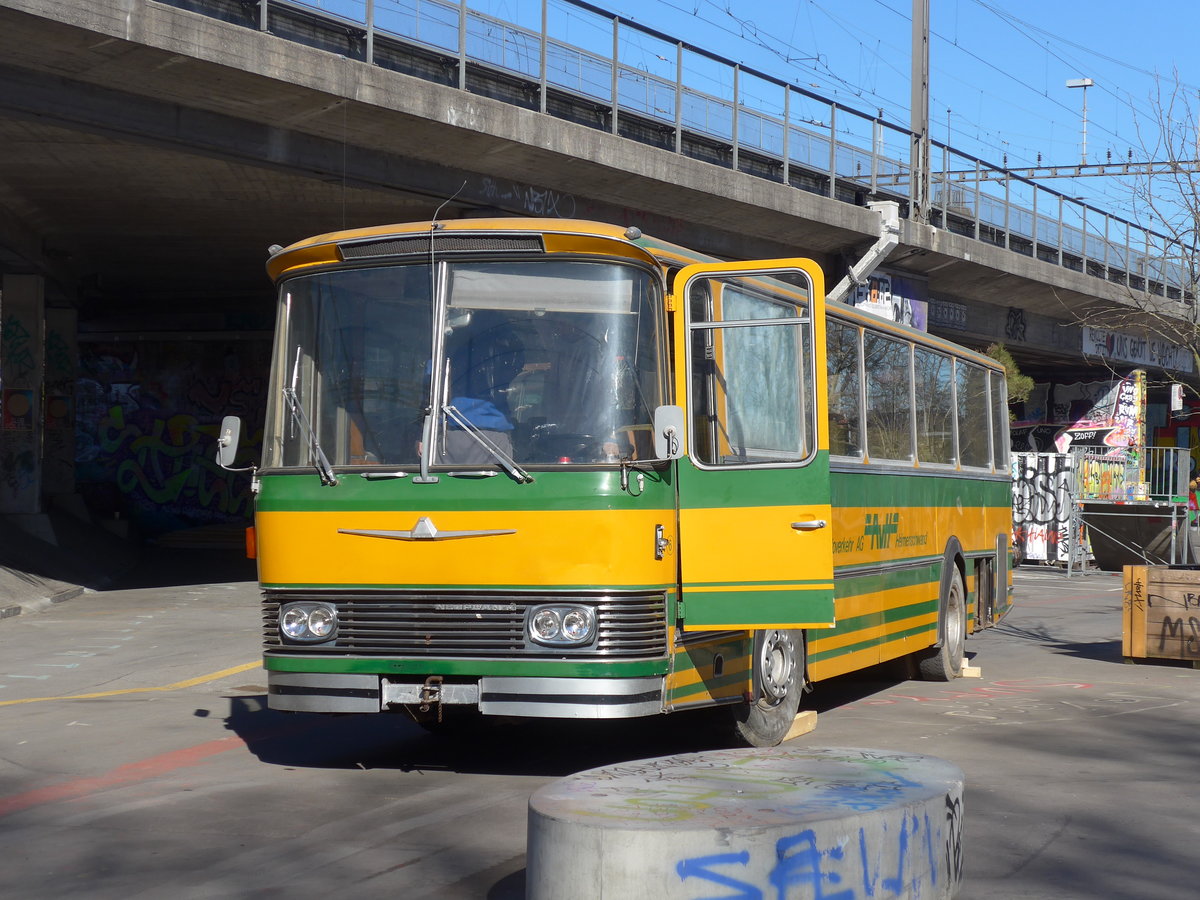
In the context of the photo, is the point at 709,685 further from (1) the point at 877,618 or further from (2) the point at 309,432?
(1) the point at 877,618

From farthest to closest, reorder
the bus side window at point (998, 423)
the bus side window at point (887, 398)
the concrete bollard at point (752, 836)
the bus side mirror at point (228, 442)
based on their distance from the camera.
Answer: the bus side window at point (998, 423) → the bus side window at point (887, 398) → the bus side mirror at point (228, 442) → the concrete bollard at point (752, 836)

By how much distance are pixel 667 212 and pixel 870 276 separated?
6.61 meters

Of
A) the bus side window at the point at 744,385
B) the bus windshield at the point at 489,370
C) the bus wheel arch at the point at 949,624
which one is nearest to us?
→ the bus windshield at the point at 489,370

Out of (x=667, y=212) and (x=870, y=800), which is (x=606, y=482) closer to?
(x=870, y=800)

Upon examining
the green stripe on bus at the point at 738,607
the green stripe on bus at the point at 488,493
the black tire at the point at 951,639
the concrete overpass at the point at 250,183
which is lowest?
the black tire at the point at 951,639

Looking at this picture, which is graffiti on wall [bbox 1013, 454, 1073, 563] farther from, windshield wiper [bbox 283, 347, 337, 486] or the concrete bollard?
the concrete bollard

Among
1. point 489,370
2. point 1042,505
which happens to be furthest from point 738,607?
point 1042,505

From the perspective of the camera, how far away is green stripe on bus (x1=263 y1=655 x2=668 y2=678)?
720 cm

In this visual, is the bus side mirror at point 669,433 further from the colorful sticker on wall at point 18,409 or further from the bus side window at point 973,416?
the colorful sticker on wall at point 18,409

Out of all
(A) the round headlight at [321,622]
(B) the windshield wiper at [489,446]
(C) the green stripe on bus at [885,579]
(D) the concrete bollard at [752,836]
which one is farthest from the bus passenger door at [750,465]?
(D) the concrete bollard at [752,836]

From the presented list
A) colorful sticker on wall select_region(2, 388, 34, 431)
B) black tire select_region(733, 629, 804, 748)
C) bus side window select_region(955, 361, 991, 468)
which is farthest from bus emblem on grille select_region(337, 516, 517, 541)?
colorful sticker on wall select_region(2, 388, 34, 431)

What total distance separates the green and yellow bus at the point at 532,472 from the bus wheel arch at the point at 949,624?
5.14 m

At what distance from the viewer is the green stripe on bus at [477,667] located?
7.20 metres

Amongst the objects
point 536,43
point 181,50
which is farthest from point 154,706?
point 536,43
